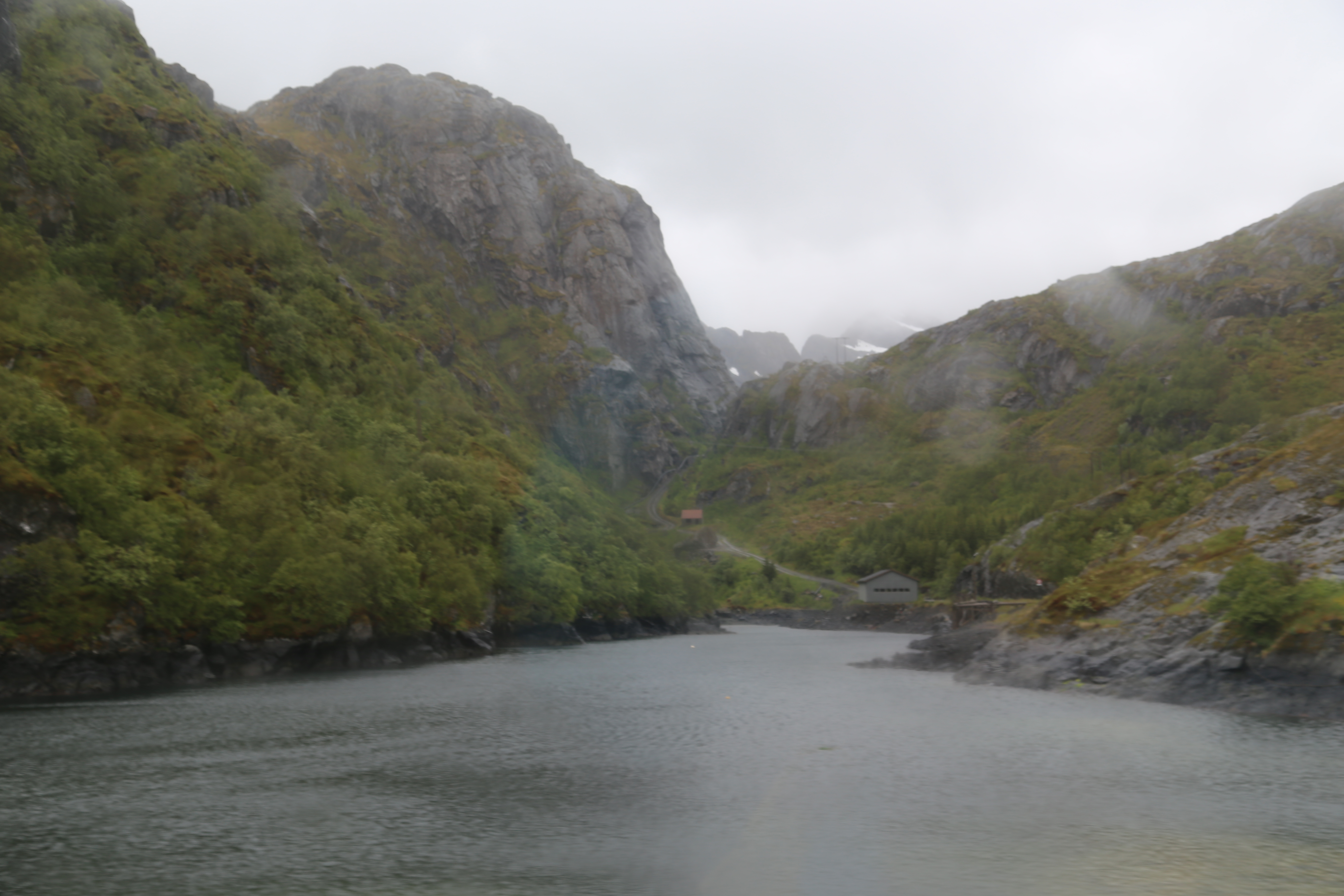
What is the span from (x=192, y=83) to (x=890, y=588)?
19164cm

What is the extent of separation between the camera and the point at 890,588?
192 m

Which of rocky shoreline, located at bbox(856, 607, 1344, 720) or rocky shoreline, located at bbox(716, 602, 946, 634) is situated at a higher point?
rocky shoreline, located at bbox(856, 607, 1344, 720)

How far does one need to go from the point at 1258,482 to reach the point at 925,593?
123 meters

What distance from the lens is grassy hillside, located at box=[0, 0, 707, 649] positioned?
71562mm

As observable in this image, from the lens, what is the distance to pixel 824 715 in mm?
56250

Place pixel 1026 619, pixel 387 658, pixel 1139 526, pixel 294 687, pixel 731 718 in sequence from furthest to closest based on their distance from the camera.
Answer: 1. pixel 1139 526
2. pixel 387 658
3. pixel 1026 619
4. pixel 294 687
5. pixel 731 718

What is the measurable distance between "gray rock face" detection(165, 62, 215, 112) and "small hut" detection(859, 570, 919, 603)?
583ft

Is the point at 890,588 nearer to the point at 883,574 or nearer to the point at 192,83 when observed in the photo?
the point at 883,574

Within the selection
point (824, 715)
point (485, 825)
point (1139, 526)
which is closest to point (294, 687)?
point (824, 715)

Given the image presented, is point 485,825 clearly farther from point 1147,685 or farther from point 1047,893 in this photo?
point 1147,685

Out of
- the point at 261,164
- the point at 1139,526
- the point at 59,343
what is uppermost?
the point at 261,164

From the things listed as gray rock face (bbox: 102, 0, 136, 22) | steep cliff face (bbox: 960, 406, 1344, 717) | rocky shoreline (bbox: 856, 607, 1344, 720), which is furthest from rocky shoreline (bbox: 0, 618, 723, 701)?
gray rock face (bbox: 102, 0, 136, 22)

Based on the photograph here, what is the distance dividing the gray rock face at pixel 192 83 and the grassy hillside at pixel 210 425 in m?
12.0

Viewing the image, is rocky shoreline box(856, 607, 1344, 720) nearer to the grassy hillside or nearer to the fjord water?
the fjord water
